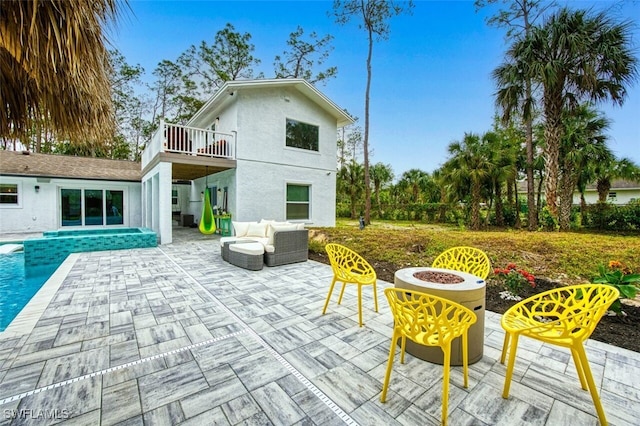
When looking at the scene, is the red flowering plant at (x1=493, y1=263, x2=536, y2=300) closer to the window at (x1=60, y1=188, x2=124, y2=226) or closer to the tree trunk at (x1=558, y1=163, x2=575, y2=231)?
the tree trunk at (x1=558, y1=163, x2=575, y2=231)

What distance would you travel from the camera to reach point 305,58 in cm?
2012

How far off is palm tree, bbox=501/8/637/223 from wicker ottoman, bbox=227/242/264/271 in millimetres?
11802

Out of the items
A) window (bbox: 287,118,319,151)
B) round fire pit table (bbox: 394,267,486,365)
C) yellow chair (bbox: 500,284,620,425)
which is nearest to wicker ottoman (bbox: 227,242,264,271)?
→ round fire pit table (bbox: 394,267,486,365)

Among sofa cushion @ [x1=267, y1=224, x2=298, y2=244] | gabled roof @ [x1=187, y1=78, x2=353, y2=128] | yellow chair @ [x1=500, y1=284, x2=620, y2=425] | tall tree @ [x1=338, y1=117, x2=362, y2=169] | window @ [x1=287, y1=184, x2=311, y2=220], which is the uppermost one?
tall tree @ [x1=338, y1=117, x2=362, y2=169]

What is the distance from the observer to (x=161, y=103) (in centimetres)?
2269

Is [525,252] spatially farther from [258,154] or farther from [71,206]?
[71,206]

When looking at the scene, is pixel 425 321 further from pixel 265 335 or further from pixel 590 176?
pixel 590 176

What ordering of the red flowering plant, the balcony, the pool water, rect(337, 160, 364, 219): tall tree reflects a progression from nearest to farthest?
1. the red flowering plant
2. the pool water
3. the balcony
4. rect(337, 160, 364, 219): tall tree

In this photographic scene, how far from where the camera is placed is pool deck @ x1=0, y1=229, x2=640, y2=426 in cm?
189

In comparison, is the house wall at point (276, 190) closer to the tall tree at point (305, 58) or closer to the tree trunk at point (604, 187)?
the tall tree at point (305, 58)

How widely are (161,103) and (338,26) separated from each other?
15.9m

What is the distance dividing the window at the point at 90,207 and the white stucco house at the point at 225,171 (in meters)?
0.04

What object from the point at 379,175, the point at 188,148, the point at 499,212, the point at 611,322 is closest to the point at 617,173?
the point at 499,212

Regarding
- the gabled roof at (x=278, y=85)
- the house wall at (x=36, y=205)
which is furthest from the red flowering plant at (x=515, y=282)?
the house wall at (x=36, y=205)
